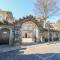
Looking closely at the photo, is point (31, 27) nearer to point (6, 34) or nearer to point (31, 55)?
point (6, 34)

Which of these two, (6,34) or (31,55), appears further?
(6,34)

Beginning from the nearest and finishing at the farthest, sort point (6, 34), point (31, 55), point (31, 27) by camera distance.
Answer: point (31, 55) < point (6, 34) < point (31, 27)

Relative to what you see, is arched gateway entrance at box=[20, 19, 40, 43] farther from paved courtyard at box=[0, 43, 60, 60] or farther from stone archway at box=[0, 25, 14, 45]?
paved courtyard at box=[0, 43, 60, 60]

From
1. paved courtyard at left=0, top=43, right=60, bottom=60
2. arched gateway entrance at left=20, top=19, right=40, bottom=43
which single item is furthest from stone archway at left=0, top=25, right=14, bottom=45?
paved courtyard at left=0, top=43, right=60, bottom=60

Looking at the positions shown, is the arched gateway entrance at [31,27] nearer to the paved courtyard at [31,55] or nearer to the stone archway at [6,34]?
the stone archway at [6,34]

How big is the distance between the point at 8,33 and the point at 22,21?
2994mm

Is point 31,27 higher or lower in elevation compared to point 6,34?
higher

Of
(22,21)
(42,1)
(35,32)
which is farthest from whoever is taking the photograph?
(42,1)

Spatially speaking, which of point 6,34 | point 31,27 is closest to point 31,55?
point 6,34

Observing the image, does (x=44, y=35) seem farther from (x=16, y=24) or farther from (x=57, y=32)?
(x=57, y=32)

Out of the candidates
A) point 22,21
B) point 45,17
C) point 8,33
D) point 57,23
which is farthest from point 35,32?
point 57,23

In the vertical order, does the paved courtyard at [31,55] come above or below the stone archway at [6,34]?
below

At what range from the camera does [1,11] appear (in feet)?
121

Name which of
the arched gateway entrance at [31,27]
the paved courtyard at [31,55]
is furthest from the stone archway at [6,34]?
the paved courtyard at [31,55]
